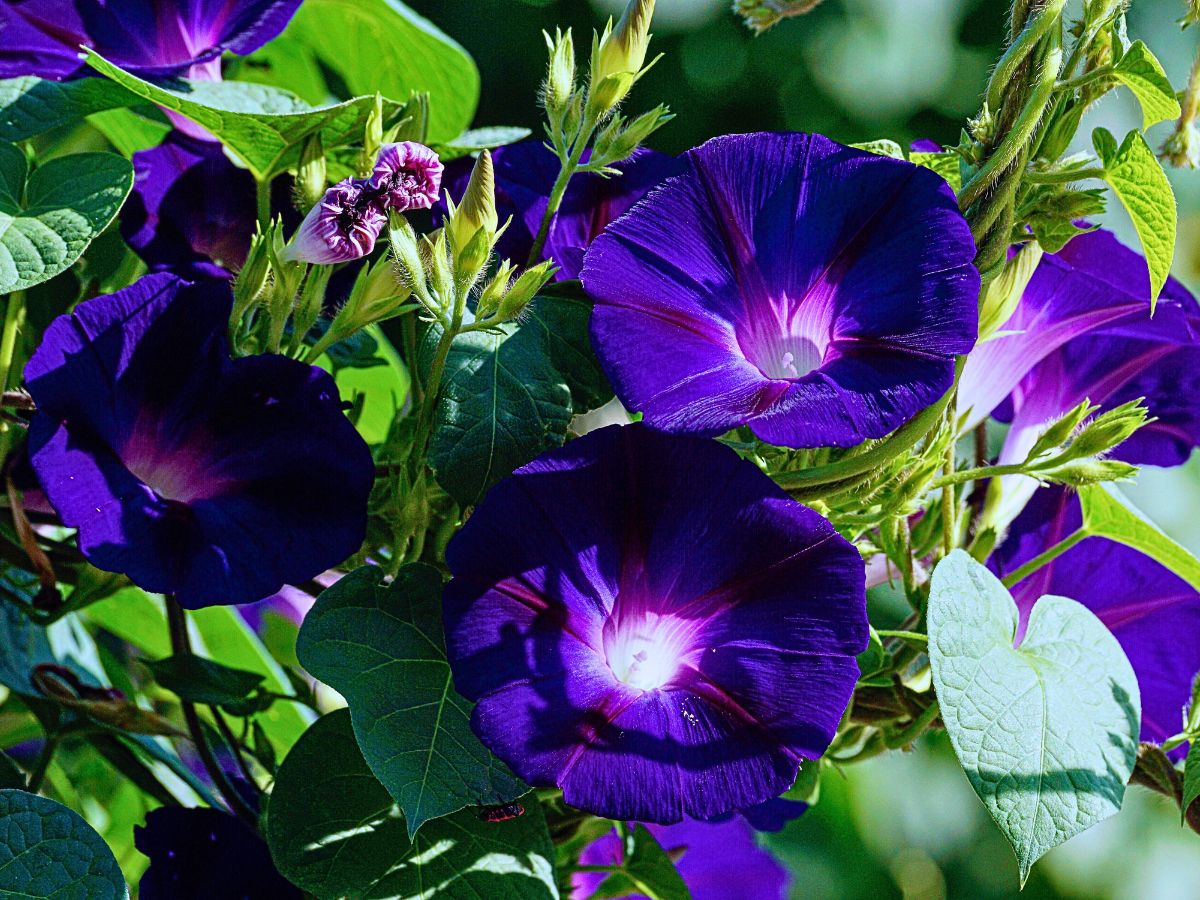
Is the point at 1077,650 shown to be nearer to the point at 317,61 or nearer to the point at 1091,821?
the point at 1091,821

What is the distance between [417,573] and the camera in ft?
1.48

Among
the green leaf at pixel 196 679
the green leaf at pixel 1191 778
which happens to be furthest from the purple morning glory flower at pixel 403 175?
the green leaf at pixel 1191 778

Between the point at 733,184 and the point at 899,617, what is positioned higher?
the point at 733,184

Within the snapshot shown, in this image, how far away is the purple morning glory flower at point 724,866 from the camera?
715 mm

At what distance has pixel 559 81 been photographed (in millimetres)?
437

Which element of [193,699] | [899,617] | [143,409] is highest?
[143,409]

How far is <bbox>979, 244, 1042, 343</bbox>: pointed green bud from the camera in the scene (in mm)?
446

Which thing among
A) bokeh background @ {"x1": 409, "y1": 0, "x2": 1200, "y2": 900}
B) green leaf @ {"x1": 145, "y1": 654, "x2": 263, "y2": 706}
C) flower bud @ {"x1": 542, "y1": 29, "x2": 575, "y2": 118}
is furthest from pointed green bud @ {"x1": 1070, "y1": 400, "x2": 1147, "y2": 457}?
bokeh background @ {"x1": 409, "y1": 0, "x2": 1200, "y2": 900}

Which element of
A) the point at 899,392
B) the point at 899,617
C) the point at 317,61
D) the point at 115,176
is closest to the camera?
the point at 899,392

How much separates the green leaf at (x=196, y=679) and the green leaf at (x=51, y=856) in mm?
88

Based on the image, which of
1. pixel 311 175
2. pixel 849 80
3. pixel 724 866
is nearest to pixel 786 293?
pixel 311 175

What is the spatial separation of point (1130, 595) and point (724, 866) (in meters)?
0.28

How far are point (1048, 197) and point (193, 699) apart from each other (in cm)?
37

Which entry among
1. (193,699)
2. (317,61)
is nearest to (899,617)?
(317,61)
